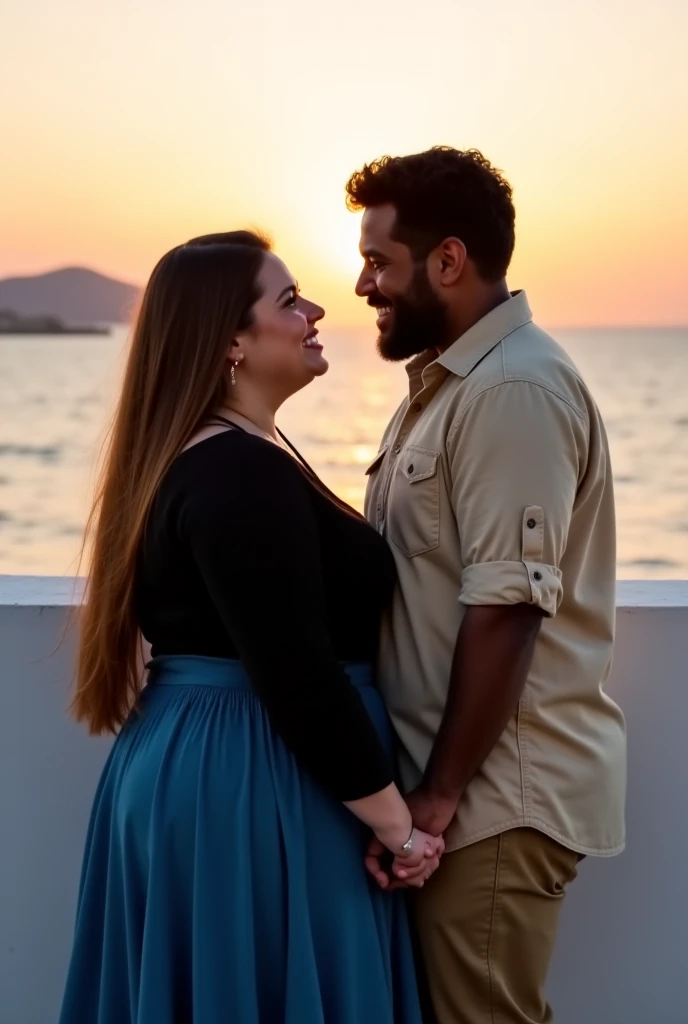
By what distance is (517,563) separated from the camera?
1.84 m

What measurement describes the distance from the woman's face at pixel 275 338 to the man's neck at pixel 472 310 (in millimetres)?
258

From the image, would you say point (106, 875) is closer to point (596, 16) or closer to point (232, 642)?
point (232, 642)

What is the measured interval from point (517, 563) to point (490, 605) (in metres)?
0.08

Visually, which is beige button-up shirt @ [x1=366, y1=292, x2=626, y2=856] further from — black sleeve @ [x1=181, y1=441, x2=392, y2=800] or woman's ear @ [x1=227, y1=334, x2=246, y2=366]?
woman's ear @ [x1=227, y1=334, x2=246, y2=366]

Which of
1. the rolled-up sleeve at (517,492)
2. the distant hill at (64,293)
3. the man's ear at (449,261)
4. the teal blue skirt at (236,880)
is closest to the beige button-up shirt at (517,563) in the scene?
the rolled-up sleeve at (517,492)

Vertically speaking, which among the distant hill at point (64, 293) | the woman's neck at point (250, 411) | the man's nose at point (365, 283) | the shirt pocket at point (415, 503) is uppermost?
the man's nose at point (365, 283)

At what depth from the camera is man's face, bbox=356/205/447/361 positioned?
2137mm

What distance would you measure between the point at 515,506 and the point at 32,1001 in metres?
1.54

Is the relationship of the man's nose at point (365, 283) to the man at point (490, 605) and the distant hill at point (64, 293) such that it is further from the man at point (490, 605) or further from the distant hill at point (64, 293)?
the distant hill at point (64, 293)

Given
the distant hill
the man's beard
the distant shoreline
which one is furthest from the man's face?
the distant shoreline

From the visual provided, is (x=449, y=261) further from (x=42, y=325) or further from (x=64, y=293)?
(x=42, y=325)

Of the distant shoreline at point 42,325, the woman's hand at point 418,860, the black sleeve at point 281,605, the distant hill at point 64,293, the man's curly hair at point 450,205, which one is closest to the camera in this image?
the black sleeve at point 281,605

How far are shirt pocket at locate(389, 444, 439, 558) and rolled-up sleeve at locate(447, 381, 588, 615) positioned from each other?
67 millimetres

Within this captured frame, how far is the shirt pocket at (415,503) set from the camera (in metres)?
1.98
